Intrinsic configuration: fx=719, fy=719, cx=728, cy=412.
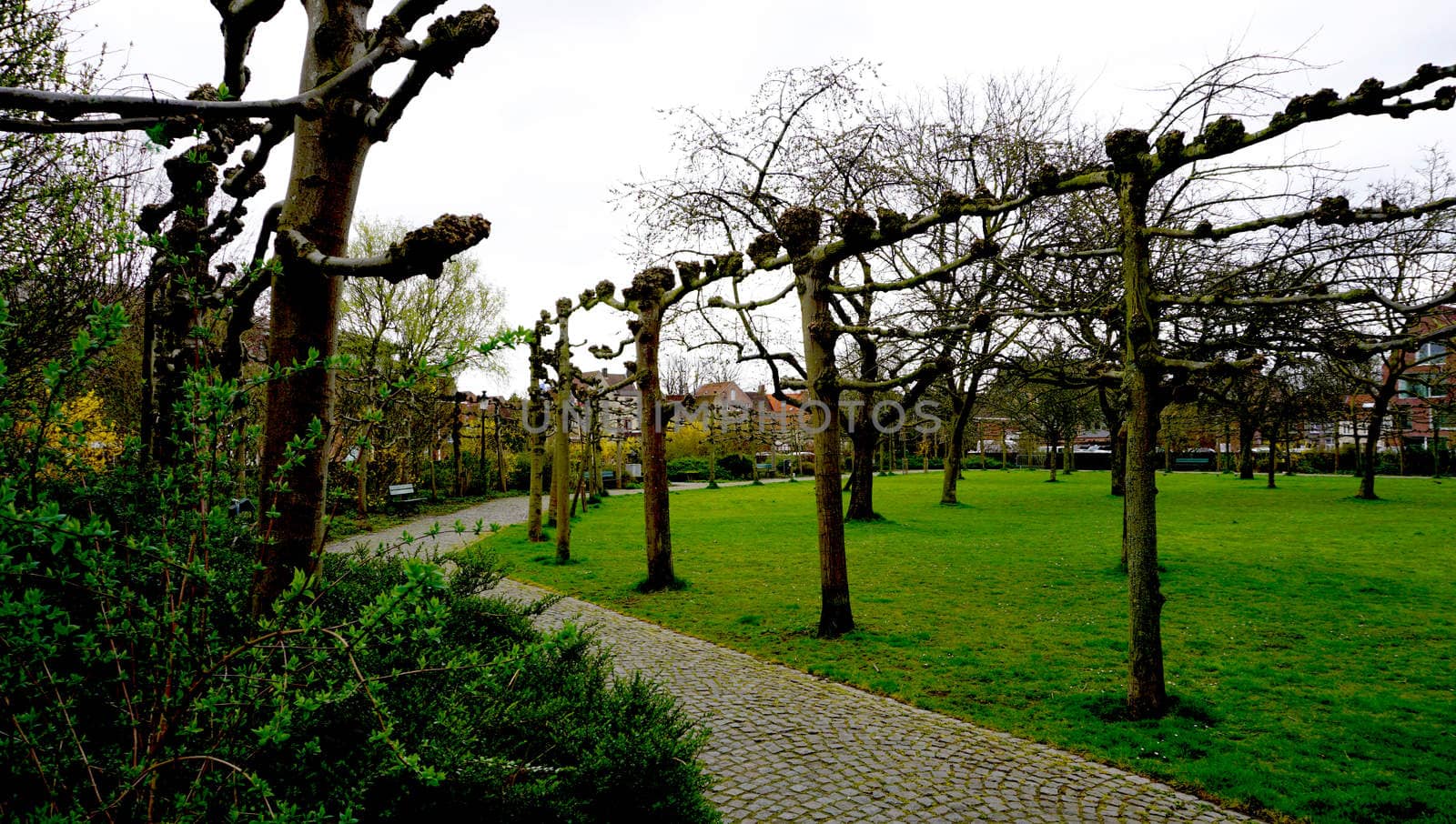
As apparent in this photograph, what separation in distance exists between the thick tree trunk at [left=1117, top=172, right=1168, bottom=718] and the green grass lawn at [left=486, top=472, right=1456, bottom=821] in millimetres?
338

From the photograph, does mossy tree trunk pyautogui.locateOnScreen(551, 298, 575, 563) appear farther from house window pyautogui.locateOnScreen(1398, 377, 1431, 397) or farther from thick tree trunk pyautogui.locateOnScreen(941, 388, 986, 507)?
house window pyautogui.locateOnScreen(1398, 377, 1431, 397)

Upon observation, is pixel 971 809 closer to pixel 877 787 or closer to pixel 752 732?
pixel 877 787

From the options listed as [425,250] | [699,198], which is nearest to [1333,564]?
[699,198]

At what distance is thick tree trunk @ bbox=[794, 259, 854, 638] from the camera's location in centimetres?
768

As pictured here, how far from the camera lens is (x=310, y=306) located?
2543 mm

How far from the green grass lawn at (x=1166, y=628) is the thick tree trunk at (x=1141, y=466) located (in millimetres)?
338

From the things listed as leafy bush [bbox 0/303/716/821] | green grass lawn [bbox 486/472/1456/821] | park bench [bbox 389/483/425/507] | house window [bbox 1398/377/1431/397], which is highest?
house window [bbox 1398/377/1431/397]

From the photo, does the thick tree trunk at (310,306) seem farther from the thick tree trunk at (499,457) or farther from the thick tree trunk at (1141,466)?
the thick tree trunk at (499,457)

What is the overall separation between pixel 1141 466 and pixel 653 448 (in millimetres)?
6402

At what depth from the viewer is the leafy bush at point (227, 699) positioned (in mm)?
1524

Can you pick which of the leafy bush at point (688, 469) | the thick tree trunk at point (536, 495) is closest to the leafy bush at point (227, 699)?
the thick tree trunk at point (536, 495)

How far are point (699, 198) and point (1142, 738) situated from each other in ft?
40.5

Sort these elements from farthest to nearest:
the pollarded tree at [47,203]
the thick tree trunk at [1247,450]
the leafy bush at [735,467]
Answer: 1. the leafy bush at [735,467]
2. the thick tree trunk at [1247,450]
3. the pollarded tree at [47,203]

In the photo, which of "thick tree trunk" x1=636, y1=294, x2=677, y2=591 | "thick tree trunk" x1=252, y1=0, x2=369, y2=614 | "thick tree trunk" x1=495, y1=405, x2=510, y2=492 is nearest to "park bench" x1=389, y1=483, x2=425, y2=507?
"thick tree trunk" x1=495, y1=405, x2=510, y2=492
